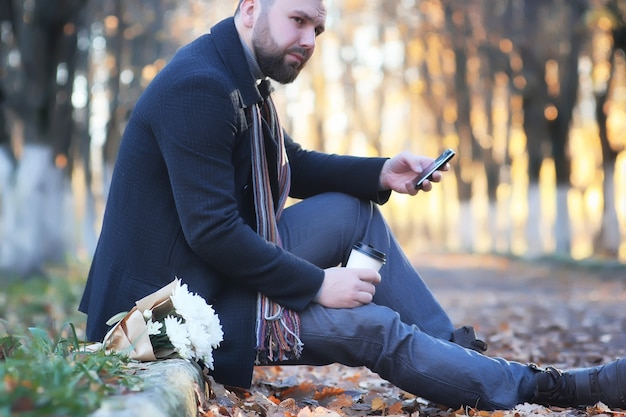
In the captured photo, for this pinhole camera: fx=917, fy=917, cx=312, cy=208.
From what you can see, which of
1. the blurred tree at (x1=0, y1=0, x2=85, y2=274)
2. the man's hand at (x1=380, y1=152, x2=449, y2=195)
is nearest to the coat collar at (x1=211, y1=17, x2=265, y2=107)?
the man's hand at (x1=380, y1=152, x2=449, y2=195)

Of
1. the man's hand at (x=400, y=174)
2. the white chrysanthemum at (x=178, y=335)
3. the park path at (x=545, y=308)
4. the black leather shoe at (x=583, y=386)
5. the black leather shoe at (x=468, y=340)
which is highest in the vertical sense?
the man's hand at (x=400, y=174)

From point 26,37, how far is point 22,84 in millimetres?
861

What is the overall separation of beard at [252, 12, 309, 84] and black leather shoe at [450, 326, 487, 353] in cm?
138

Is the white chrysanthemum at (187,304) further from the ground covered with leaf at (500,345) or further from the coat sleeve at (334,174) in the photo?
the coat sleeve at (334,174)

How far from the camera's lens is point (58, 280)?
12812mm

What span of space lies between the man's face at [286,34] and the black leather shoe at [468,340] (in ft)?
4.54

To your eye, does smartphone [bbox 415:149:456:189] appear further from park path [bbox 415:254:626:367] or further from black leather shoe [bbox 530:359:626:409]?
park path [bbox 415:254:626:367]

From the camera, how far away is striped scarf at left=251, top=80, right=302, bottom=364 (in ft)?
12.7

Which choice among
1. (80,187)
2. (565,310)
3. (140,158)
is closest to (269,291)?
(140,158)

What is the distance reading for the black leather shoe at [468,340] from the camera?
4.13 m

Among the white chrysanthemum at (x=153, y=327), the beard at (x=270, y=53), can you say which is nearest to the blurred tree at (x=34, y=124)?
the beard at (x=270, y=53)

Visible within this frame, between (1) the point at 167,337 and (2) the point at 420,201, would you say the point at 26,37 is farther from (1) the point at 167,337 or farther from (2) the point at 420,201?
(2) the point at 420,201

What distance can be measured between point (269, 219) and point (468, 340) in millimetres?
1053

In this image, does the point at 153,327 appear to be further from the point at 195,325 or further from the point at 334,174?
the point at 334,174
